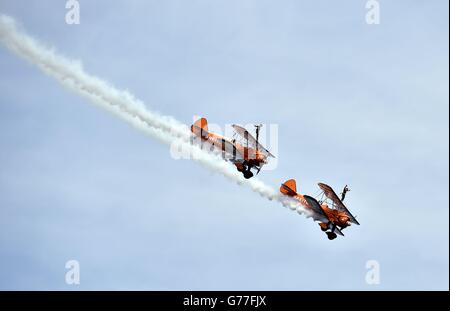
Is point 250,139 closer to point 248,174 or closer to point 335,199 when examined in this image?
point 248,174

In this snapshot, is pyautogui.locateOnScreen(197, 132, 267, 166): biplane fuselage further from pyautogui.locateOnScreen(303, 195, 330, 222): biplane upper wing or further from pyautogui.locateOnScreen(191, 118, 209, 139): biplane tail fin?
pyautogui.locateOnScreen(303, 195, 330, 222): biplane upper wing

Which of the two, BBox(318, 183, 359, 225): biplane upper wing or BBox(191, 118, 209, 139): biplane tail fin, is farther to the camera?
BBox(191, 118, 209, 139): biplane tail fin

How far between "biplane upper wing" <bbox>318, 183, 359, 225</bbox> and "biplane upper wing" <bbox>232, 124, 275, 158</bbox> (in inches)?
196

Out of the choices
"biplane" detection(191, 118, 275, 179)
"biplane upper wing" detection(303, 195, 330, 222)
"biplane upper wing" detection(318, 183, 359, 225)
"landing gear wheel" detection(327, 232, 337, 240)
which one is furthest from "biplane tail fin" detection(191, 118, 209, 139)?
"landing gear wheel" detection(327, 232, 337, 240)

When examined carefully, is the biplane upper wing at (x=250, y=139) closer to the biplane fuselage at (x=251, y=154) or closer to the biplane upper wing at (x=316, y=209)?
the biplane fuselage at (x=251, y=154)

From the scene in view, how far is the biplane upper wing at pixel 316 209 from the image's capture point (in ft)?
287

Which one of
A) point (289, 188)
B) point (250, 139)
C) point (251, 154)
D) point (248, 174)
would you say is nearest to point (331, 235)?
point (289, 188)

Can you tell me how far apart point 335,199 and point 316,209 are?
5.65ft

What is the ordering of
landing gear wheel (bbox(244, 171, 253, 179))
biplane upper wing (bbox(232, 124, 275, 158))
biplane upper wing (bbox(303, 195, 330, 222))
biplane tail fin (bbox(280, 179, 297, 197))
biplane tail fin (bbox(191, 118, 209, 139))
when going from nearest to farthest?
biplane upper wing (bbox(303, 195, 330, 222)) < biplane upper wing (bbox(232, 124, 275, 158)) < landing gear wheel (bbox(244, 171, 253, 179)) < biplane tail fin (bbox(280, 179, 297, 197)) < biplane tail fin (bbox(191, 118, 209, 139))

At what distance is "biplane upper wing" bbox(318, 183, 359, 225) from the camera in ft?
289

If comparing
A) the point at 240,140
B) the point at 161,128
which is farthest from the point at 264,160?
the point at 161,128
